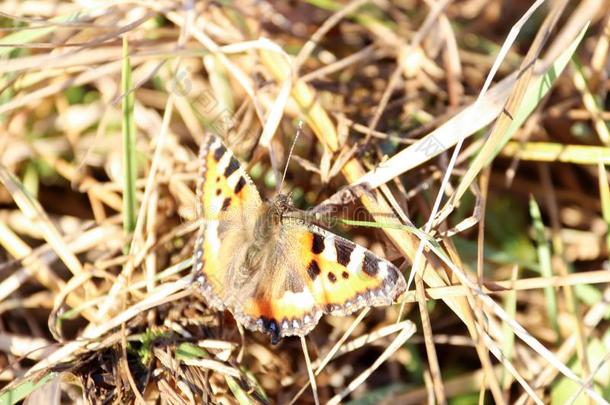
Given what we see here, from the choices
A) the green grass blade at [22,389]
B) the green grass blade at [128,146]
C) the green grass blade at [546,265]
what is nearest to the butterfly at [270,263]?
the green grass blade at [128,146]

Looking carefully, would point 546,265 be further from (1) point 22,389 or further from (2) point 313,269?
(1) point 22,389

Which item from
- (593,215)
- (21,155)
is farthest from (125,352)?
(593,215)

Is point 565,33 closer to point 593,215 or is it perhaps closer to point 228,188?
point 228,188

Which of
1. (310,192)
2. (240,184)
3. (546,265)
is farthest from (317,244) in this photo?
(546,265)

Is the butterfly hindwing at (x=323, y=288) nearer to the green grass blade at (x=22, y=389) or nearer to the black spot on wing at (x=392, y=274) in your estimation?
the black spot on wing at (x=392, y=274)

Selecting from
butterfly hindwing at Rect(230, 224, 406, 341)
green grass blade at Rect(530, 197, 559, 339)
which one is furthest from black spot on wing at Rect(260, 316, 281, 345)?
green grass blade at Rect(530, 197, 559, 339)

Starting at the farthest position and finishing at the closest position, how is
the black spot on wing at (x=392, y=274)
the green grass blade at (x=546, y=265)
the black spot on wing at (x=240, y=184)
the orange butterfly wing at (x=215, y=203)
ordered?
the green grass blade at (x=546, y=265), the black spot on wing at (x=240, y=184), the orange butterfly wing at (x=215, y=203), the black spot on wing at (x=392, y=274)

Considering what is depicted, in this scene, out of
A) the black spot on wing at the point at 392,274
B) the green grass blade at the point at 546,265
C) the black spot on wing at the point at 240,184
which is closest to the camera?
the black spot on wing at the point at 392,274
